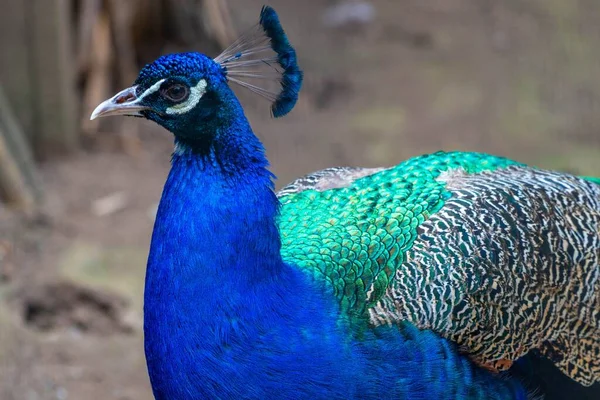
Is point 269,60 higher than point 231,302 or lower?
higher

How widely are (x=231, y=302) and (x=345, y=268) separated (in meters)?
0.33

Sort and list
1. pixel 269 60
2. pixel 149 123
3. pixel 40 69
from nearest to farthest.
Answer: pixel 269 60, pixel 40 69, pixel 149 123

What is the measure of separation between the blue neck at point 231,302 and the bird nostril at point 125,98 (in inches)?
6.4

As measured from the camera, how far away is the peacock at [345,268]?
200 cm

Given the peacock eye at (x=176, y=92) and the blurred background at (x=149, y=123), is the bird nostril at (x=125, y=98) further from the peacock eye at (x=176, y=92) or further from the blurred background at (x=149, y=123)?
the blurred background at (x=149, y=123)

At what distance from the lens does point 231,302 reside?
2.00 m

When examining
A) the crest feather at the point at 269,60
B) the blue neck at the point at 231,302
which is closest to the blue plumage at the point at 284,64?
the crest feather at the point at 269,60

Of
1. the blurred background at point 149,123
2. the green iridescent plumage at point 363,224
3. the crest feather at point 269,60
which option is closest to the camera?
the crest feather at point 269,60

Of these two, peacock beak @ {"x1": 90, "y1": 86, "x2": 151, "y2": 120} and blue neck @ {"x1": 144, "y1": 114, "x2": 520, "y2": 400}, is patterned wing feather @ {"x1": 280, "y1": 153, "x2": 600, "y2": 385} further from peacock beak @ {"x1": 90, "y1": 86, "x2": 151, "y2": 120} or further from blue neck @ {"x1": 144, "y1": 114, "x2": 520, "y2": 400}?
peacock beak @ {"x1": 90, "y1": 86, "x2": 151, "y2": 120}

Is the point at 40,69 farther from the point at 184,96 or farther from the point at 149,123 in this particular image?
the point at 184,96

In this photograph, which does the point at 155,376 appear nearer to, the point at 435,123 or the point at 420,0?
the point at 435,123

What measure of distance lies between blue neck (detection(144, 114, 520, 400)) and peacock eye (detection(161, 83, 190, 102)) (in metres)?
0.11

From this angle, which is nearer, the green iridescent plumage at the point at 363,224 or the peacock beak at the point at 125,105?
the peacock beak at the point at 125,105

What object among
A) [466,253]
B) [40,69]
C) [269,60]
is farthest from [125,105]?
[40,69]
